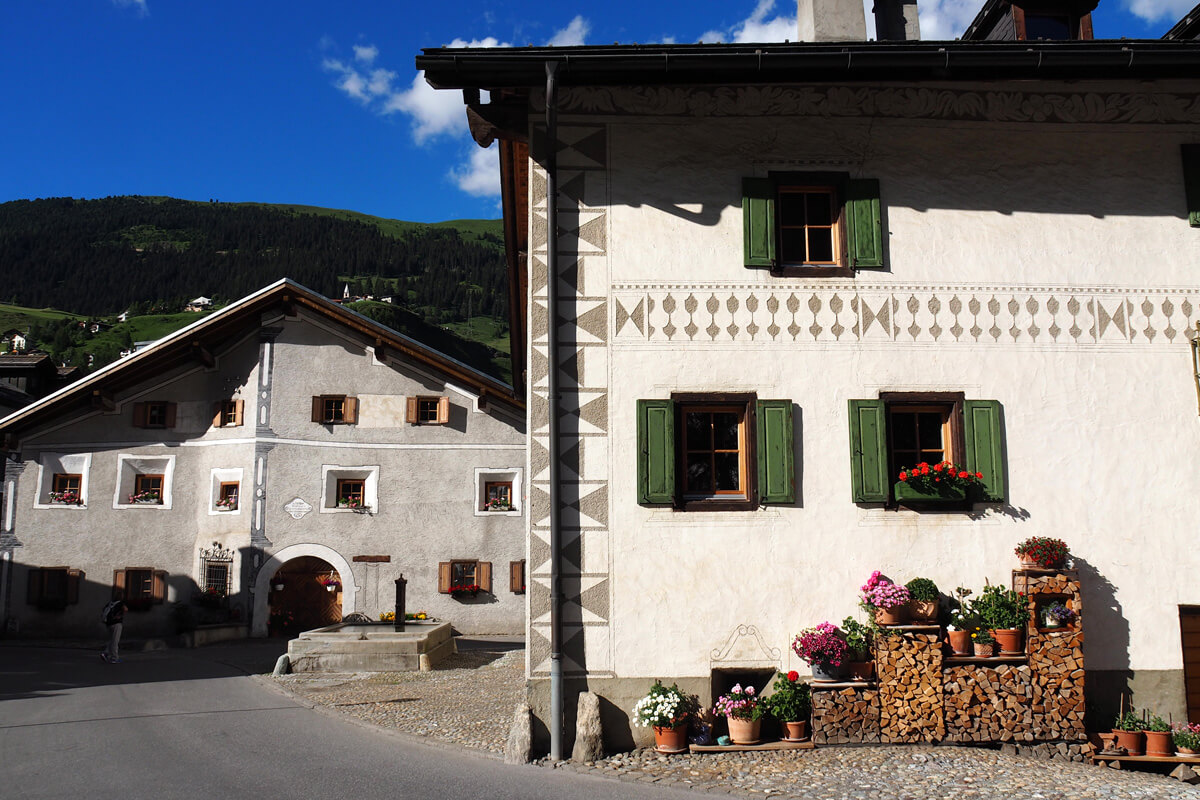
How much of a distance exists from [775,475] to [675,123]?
387cm

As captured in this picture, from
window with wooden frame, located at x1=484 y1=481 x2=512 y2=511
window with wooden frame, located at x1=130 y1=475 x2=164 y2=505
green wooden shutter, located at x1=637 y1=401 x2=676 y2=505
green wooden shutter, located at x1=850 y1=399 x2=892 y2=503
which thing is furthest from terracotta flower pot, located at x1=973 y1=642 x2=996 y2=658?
window with wooden frame, located at x1=130 y1=475 x2=164 y2=505

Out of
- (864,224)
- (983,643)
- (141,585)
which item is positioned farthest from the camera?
(141,585)

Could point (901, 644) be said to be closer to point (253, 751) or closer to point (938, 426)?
point (938, 426)

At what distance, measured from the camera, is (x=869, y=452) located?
9555 mm

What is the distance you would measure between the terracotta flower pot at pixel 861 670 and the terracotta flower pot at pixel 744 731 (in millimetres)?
1031

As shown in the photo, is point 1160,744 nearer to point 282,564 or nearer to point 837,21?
point 837,21

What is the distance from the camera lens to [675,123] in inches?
395

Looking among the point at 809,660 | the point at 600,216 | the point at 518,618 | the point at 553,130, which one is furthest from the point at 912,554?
the point at 518,618

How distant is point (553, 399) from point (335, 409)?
50.3 ft

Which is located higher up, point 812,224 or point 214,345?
point 214,345

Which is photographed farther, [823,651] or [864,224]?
[864,224]

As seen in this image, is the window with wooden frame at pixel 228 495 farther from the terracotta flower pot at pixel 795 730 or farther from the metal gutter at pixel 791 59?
the terracotta flower pot at pixel 795 730

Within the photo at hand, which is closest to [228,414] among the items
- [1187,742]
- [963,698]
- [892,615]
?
[892,615]

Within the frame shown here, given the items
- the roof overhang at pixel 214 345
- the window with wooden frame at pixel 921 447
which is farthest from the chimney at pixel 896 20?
the roof overhang at pixel 214 345
